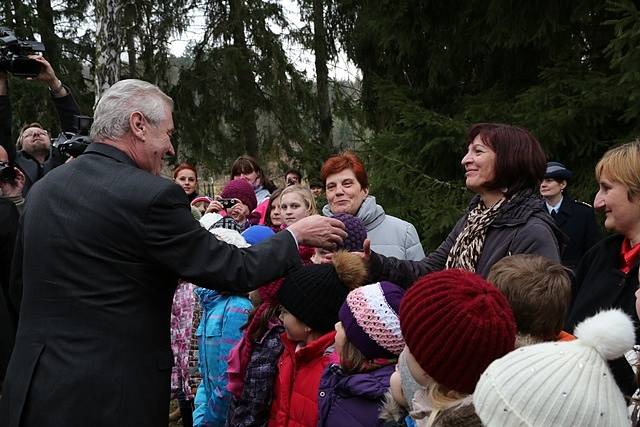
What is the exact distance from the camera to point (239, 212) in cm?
619

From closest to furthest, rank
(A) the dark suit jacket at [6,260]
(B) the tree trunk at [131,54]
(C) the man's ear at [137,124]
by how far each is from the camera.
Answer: (C) the man's ear at [137,124], (A) the dark suit jacket at [6,260], (B) the tree trunk at [131,54]

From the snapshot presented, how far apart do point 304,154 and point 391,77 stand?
15.9 feet

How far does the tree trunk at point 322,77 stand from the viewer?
13.3 m

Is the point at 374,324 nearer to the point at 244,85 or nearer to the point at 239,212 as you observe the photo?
the point at 239,212

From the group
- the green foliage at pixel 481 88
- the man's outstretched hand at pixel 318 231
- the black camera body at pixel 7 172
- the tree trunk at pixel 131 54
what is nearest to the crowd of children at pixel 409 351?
the man's outstretched hand at pixel 318 231

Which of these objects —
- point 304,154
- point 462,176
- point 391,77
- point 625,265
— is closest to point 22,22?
point 304,154

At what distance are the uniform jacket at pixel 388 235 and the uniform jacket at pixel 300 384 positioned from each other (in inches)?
62.5

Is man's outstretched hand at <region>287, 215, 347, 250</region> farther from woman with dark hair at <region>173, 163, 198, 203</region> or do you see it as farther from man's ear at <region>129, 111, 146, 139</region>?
woman with dark hair at <region>173, 163, 198, 203</region>

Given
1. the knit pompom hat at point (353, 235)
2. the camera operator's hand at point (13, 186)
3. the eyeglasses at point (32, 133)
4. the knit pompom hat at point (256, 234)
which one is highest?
the eyeglasses at point (32, 133)

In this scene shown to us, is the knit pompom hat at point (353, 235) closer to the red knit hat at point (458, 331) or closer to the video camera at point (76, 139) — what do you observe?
the red knit hat at point (458, 331)

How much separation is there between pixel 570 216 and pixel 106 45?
6.99m

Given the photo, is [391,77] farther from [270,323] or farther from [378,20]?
[270,323]

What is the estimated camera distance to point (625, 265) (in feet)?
9.60

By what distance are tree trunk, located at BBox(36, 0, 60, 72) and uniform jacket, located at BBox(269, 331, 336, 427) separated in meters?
13.4
